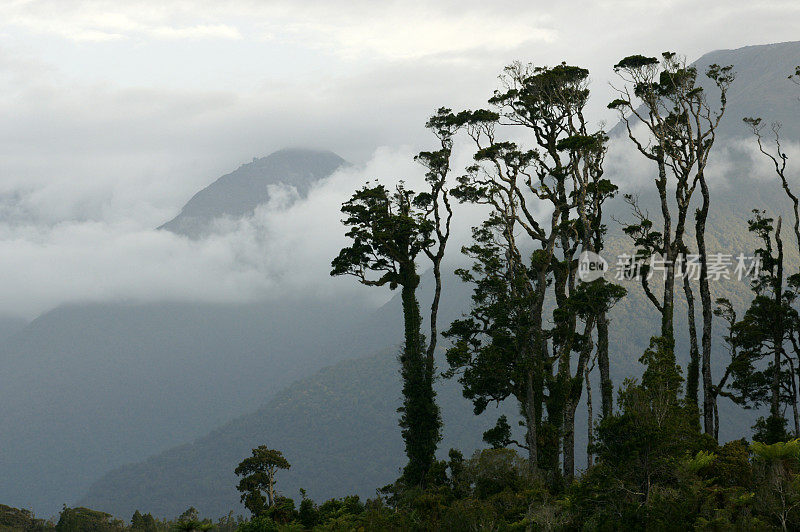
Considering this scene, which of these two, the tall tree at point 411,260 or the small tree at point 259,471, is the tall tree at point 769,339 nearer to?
the tall tree at point 411,260

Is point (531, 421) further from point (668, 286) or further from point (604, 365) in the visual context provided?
point (668, 286)

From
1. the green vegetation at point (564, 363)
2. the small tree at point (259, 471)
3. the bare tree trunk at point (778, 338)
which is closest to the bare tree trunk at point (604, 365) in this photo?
the green vegetation at point (564, 363)

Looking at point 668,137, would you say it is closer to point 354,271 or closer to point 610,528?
point 354,271

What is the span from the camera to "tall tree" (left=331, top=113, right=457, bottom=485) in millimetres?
37594

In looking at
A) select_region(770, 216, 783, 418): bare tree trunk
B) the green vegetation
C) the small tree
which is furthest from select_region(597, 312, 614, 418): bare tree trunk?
the small tree

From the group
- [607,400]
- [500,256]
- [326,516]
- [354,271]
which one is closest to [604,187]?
[500,256]

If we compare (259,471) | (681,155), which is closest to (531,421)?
(681,155)

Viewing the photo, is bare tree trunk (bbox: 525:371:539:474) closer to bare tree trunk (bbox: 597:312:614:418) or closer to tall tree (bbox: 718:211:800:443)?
bare tree trunk (bbox: 597:312:614:418)

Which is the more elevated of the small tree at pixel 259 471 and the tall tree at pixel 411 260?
the tall tree at pixel 411 260

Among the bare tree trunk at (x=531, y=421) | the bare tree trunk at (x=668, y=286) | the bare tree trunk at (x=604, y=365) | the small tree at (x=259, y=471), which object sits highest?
the bare tree trunk at (x=668, y=286)

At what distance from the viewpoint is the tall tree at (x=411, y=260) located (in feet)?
123

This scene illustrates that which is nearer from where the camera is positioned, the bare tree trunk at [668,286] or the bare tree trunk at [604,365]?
the bare tree trunk at [668,286]

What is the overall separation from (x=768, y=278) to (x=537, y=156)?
14.3m

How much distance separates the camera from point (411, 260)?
39719 millimetres
